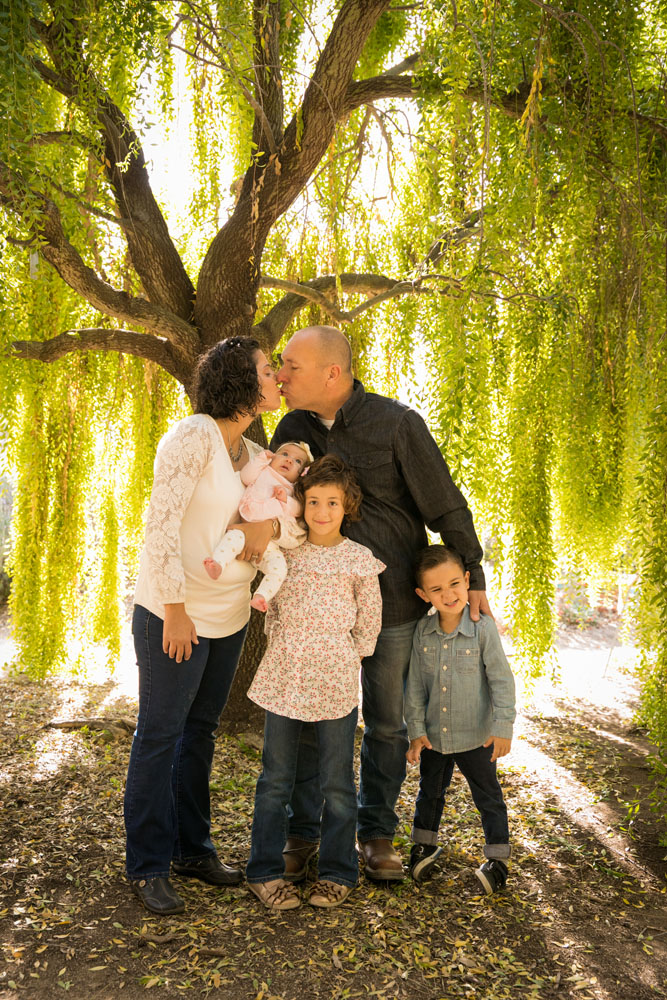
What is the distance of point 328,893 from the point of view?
2020 mm

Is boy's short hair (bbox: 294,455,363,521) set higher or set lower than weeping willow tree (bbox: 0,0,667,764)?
lower

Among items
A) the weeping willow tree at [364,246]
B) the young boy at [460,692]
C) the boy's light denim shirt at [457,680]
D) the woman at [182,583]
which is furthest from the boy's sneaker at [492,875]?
the woman at [182,583]

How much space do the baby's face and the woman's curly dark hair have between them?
15 centimetres

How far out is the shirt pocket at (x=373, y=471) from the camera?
217cm

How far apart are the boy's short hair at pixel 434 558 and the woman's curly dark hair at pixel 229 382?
0.61 metres

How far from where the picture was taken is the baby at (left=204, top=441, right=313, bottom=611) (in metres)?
1.90

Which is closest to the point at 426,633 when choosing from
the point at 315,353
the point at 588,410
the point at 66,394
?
the point at 315,353

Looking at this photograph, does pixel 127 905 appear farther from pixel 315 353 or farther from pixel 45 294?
pixel 45 294

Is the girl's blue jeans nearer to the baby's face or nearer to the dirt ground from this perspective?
the dirt ground

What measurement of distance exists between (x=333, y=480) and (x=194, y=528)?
1.21ft

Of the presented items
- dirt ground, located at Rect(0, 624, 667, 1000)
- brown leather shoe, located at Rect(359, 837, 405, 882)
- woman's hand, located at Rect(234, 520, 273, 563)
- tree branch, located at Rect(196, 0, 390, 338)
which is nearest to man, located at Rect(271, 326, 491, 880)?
brown leather shoe, located at Rect(359, 837, 405, 882)

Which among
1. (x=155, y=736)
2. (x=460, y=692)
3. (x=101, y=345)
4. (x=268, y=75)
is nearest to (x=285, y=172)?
(x=268, y=75)

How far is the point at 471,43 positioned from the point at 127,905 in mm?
2464

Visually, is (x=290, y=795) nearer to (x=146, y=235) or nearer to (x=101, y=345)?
(x=101, y=345)
